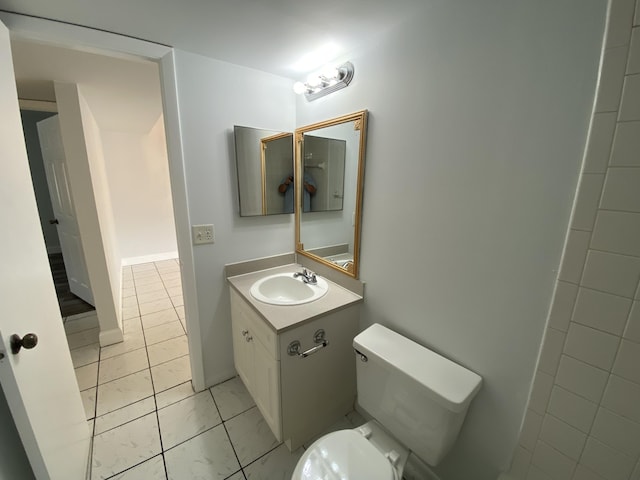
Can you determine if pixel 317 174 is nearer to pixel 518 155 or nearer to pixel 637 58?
pixel 518 155

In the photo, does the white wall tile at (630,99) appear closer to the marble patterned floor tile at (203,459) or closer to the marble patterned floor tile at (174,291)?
the marble patterned floor tile at (203,459)

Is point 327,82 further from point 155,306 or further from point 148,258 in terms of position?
point 148,258

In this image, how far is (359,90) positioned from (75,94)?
209 cm

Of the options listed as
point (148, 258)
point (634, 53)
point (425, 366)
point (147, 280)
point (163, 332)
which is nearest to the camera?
point (634, 53)

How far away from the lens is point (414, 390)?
1.01m

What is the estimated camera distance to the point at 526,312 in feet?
2.84

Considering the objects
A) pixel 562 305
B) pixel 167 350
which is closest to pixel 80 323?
pixel 167 350

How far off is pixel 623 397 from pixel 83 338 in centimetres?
338

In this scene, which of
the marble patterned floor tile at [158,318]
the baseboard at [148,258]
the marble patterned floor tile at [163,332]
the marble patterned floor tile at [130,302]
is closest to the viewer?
the marble patterned floor tile at [163,332]

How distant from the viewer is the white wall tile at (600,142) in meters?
0.64

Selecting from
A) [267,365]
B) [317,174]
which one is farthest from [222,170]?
[267,365]

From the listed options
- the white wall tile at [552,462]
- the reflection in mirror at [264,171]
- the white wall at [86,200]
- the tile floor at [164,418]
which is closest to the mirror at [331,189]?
the reflection in mirror at [264,171]

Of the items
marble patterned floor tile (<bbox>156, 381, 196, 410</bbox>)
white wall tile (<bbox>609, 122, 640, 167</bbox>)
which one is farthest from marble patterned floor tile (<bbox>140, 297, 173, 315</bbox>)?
white wall tile (<bbox>609, 122, 640, 167</bbox>)

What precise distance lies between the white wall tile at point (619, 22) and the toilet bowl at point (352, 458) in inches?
57.6
